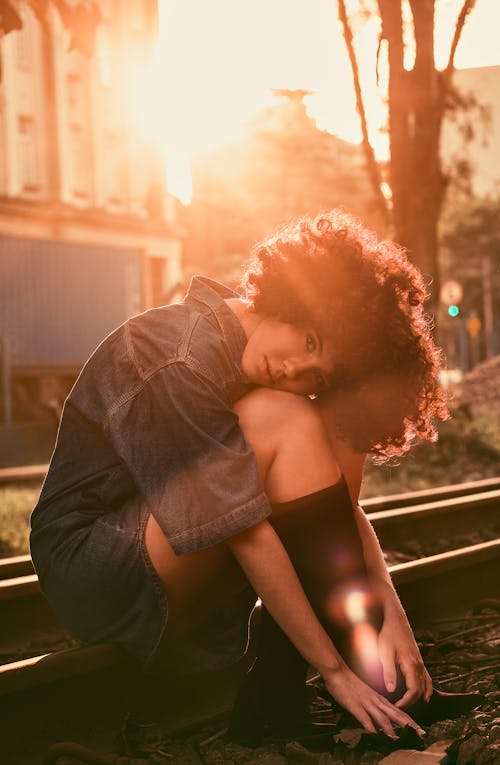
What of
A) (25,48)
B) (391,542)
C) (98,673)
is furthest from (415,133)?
(25,48)

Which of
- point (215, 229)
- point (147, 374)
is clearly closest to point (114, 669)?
point (147, 374)

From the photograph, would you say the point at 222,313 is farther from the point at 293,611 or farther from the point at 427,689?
the point at 427,689

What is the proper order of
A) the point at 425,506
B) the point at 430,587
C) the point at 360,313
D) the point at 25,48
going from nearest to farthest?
the point at 360,313
the point at 430,587
the point at 425,506
the point at 25,48

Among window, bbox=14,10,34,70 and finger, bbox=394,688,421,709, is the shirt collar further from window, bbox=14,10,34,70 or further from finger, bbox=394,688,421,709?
window, bbox=14,10,34,70

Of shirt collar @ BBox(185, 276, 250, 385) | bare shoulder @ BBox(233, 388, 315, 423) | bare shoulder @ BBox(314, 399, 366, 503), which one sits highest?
shirt collar @ BBox(185, 276, 250, 385)

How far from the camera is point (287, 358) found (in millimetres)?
2590

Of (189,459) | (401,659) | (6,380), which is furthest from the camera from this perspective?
(6,380)

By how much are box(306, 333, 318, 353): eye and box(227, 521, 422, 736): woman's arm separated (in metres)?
0.46

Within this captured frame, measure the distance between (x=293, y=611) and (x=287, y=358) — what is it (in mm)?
615

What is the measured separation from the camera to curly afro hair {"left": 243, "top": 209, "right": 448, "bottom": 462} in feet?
8.31

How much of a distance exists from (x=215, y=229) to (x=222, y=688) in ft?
156

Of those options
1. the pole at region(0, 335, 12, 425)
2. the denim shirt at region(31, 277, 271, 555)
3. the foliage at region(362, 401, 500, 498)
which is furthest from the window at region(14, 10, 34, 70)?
the denim shirt at region(31, 277, 271, 555)

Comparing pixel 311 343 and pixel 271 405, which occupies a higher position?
pixel 311 343

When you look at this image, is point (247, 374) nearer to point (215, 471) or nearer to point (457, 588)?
point (215, 471)
